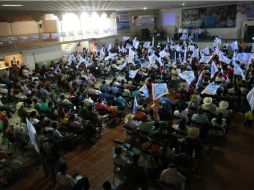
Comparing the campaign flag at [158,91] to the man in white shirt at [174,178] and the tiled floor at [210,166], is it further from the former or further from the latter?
the man in white shirt at [174,178]

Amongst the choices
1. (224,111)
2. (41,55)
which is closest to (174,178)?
(224,111)

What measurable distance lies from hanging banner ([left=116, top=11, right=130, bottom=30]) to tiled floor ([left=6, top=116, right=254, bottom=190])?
22667mm

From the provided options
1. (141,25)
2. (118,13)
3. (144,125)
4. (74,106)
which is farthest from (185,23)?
(144,125)

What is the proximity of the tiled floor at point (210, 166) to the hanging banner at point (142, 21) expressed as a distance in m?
24.8

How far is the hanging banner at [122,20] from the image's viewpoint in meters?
28.8

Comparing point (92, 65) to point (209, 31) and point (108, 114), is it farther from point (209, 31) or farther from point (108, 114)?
point (209, 31)

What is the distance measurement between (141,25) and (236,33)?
38.3 ft

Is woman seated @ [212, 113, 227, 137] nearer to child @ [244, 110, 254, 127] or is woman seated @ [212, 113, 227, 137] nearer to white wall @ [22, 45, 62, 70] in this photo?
child @ [244, 110, 254, 127]

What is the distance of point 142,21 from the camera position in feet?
104

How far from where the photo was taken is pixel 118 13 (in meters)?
28.8

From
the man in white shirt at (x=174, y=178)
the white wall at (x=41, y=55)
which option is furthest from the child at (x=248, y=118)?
the white wall at (x=41, y=55)

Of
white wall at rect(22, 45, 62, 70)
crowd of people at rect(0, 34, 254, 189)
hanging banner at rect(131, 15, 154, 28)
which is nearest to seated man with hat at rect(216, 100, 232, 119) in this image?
crowd of people at rect(0, 34, 254, 189)

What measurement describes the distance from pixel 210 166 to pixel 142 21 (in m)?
27.5

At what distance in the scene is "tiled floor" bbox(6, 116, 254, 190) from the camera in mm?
6195
